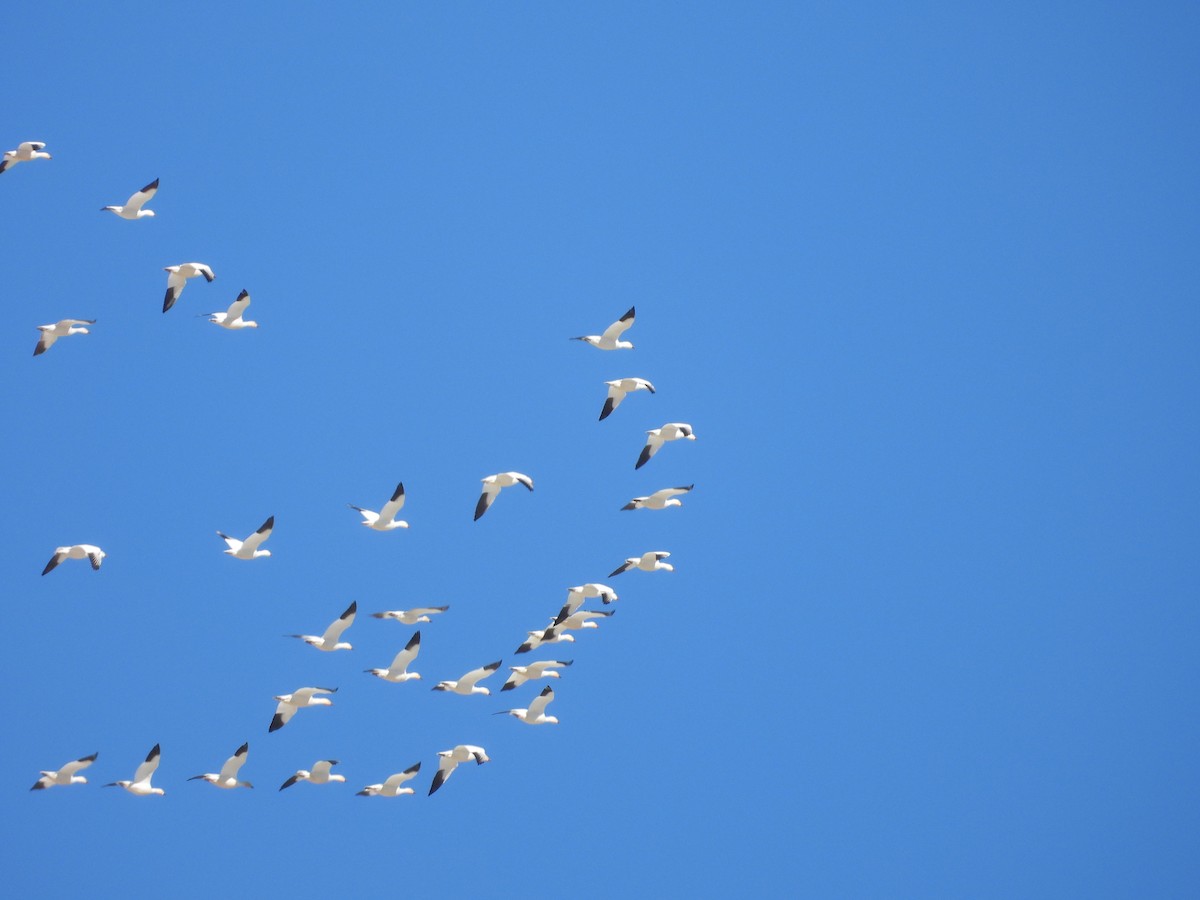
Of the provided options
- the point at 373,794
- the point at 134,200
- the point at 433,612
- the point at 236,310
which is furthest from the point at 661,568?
the point at 134,200

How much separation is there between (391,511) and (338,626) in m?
2.22

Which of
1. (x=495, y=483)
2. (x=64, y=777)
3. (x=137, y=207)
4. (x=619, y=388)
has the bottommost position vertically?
(x=64, y=777)

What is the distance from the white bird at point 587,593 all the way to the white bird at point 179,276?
27.5ft

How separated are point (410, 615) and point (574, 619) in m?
3.06

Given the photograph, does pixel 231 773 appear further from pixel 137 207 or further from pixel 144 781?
pixel 137 207

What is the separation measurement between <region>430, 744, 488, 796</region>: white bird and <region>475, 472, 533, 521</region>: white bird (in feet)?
13.3

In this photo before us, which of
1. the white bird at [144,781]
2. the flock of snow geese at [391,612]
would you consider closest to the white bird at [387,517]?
the flock of snow geese at [391,612]

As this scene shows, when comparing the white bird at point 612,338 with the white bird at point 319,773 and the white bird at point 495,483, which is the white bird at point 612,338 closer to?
the white bird at point 495,483

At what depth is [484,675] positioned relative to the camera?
29.3 metres

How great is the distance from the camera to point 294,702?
29.4 meters

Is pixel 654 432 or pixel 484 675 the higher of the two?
pixel 654 432

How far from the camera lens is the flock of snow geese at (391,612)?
28.5 meters

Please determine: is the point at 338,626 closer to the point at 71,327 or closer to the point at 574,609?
the point at 574,609

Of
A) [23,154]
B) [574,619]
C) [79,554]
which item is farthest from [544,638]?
[23,154]
